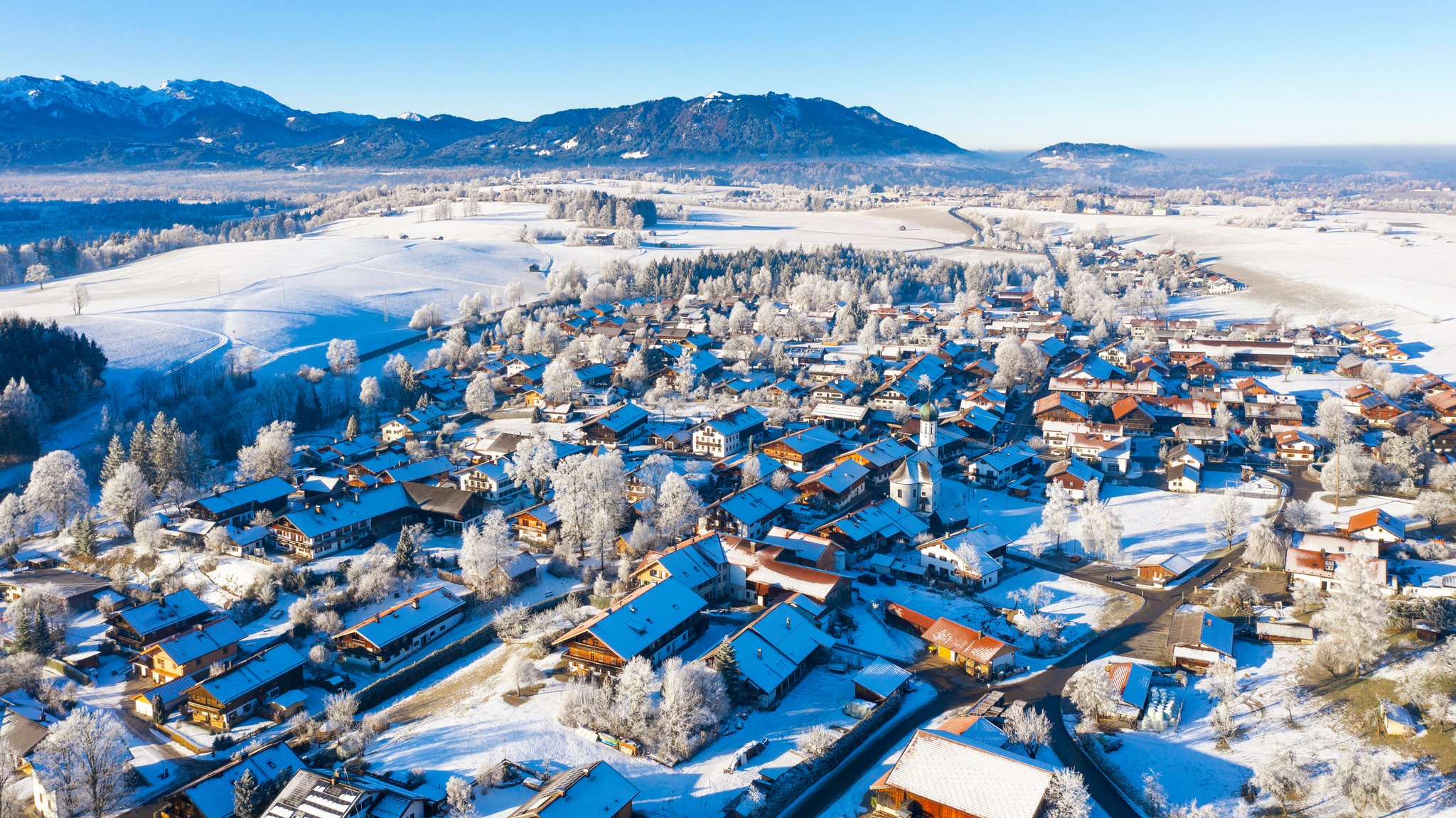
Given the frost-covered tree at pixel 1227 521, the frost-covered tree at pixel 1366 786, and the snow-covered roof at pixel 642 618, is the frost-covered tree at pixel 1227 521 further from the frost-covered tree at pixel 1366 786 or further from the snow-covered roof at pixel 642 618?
the snow-covered roof at pixel 642 618

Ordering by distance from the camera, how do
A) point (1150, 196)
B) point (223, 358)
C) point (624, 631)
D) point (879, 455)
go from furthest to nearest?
point (1150, 196) → point (223, 358) → point (879, 455) → point (624, 631)

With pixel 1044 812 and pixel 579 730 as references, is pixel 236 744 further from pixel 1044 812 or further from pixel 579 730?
pixel 1044 812

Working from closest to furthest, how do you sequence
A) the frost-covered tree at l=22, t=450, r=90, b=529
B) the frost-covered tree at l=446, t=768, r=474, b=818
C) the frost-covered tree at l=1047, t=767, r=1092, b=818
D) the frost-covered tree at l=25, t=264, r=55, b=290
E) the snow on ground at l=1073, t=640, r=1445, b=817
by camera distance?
the frost-covered tree at l=1047, t=767, r=1092, b=818, the frost-covered tree at l=446, t=768, r=474, b=818, the snow on ground at l=1073, t=640, r=1445, b=817, the frost-covered tree at l=22, t=450, r=90, b=529, the frost-covered tree at l=25, t=264, r=55, b=290

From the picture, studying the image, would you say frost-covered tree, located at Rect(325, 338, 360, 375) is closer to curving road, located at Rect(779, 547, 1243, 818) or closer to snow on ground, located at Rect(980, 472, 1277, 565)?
snow on ground, located at Rect(980, 472, 1277, 565)

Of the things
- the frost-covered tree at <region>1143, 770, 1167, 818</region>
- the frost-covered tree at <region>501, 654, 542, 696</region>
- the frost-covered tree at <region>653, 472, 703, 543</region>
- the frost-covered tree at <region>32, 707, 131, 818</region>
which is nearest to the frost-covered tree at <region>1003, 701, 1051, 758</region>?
the frost-covered tree at <region>1143, 770, 1167, 818</region>

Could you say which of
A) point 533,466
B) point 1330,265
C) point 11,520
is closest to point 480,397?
point 533,466

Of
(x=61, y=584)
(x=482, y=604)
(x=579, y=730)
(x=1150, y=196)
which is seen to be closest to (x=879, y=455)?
(x=482, y=604)
